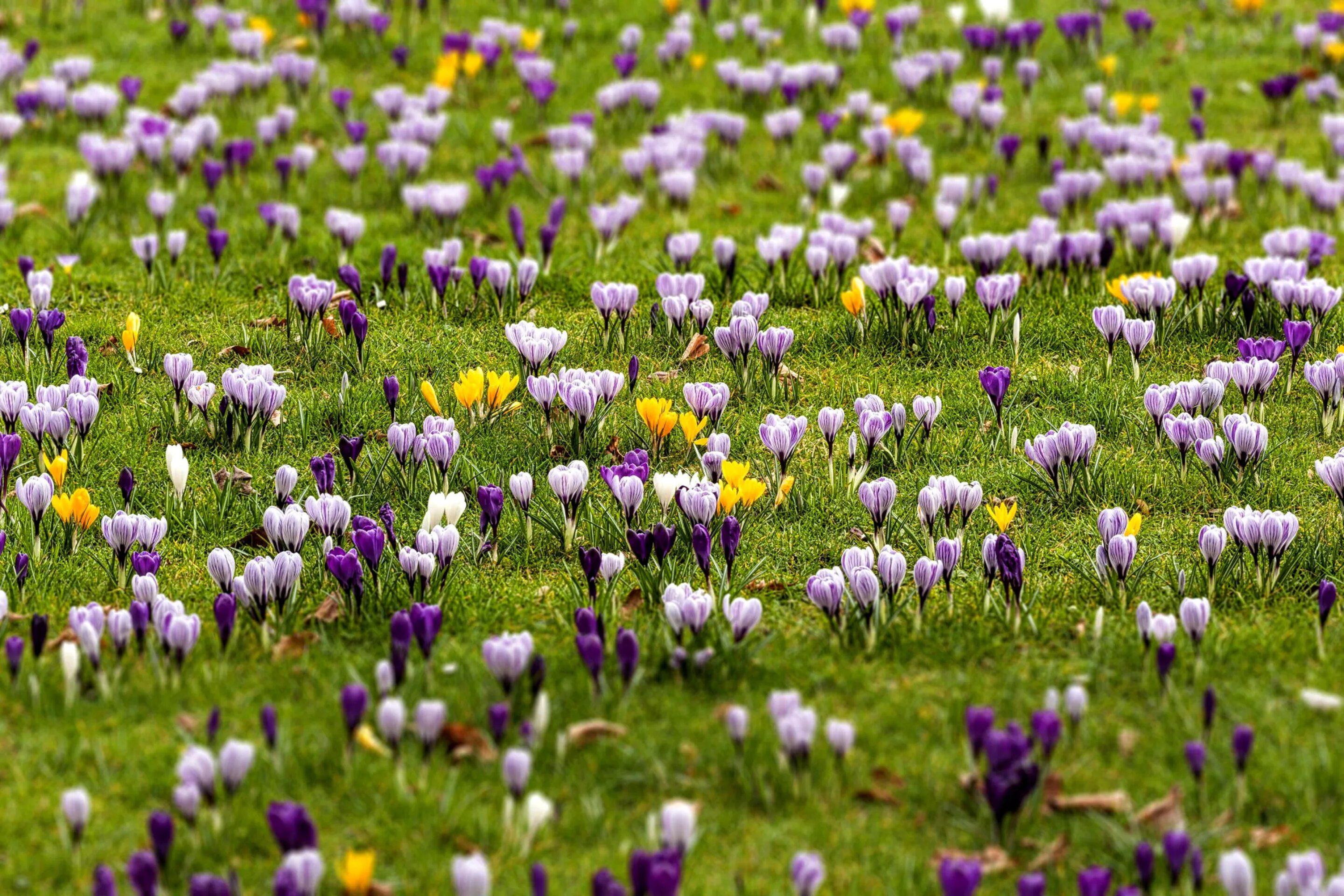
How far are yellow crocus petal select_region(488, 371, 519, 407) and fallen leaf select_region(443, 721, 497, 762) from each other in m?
2.00

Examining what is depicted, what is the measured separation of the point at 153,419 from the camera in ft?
21.0

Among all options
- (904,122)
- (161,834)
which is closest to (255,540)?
(161,834)

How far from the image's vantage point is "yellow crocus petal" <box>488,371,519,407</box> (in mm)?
6121

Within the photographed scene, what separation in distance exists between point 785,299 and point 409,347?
1.92 meters

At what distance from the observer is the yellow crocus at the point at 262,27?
12.1m

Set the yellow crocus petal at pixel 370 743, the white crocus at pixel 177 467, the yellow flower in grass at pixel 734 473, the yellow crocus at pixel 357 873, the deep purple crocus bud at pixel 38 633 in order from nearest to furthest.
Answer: the yellow crocus at pixel 357 873 → the yellow crocus petal at pixel 370 743 → the deep purple crocus bud at pixel 38 633 → the yellow flower in grass at pixel 734 473 → the white crocus at pixel 177 467

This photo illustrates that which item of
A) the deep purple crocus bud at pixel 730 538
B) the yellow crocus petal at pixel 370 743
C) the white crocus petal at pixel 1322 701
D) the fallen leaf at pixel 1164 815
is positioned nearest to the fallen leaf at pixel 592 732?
the yellow crocus petal at pixel 370 743

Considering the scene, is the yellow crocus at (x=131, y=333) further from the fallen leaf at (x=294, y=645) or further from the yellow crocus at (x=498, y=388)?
the fallen leaf at (x=294, y=645)

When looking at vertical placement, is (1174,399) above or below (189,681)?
above

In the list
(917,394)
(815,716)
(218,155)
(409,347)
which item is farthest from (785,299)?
(218,155)

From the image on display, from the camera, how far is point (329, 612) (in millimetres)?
4914

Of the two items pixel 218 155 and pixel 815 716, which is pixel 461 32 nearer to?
pixel 218 155

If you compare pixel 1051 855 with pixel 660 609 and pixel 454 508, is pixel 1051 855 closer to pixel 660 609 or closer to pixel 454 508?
pixel 660 609

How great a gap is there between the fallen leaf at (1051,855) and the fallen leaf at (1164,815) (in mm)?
211
